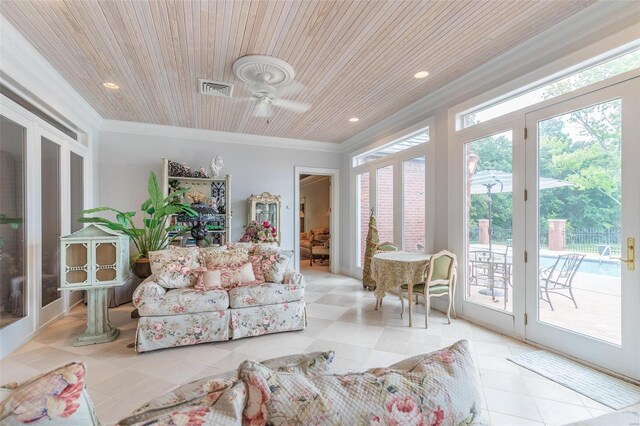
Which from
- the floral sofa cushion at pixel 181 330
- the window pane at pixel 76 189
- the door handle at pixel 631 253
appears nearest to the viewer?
the door handle at pixel 631 253

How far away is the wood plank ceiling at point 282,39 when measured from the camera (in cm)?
236

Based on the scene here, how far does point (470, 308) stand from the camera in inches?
146

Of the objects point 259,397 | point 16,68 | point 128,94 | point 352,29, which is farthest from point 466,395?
point 128,94

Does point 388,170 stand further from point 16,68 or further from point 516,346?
point 16,68

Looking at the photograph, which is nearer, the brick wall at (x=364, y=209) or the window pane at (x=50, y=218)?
the window pane at (x=50, y=218)

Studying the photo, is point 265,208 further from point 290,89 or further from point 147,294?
point 147,294

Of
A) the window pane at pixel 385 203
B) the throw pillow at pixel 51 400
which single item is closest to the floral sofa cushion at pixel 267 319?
the window pane at pixel 385 203

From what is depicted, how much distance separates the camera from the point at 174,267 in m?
3.37

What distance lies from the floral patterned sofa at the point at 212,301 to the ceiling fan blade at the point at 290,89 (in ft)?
6.81

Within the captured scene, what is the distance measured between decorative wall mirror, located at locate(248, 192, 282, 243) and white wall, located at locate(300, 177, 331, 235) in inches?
146

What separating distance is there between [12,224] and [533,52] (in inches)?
213

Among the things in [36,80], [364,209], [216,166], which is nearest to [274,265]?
[216,166]

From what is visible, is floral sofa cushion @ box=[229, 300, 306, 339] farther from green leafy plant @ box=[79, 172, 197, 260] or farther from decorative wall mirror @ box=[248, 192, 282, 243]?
decorative wall mirror @ box=[248, 192, 282, 243]

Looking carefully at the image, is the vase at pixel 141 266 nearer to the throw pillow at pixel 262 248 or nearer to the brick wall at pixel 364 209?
the throw pillow at pixel 262 248
